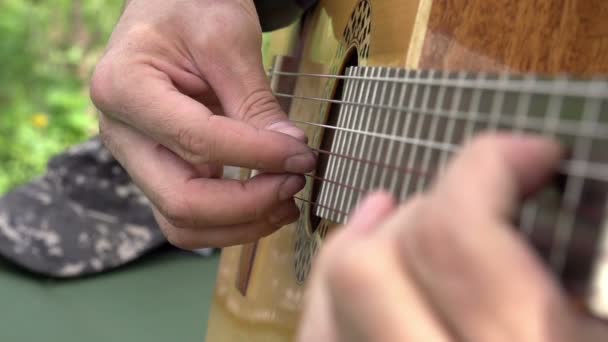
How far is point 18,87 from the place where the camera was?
9.08 ft

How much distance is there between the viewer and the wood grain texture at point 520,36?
0.62 m

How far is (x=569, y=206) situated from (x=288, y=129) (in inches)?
15.6

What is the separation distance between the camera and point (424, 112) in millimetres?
481

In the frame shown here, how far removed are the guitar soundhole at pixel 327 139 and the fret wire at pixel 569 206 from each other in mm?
369

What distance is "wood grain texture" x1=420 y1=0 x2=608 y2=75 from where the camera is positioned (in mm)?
623

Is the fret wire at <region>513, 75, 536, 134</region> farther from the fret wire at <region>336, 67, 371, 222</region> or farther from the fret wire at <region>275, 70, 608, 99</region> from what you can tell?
the fret wire at <region>336, 67, 371, 222</region>

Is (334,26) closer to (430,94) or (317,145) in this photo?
(317,145)

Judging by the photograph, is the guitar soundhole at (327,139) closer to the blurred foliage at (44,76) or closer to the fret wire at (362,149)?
the fret wire at (362,149)

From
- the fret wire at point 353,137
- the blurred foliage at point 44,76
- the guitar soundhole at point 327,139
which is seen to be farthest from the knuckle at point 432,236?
the blurred foliage at point 44,76

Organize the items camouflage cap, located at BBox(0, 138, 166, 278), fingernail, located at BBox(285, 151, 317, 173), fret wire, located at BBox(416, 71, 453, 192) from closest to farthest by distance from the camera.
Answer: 1. fret wire, located at BBox(416, 71, 453, 192)
2. fingernail, located at BBox(285, 151, 317, 173)
3. camouflage cap, located at BBox(0, 138, 166, 278)

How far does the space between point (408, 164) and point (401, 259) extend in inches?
4.5

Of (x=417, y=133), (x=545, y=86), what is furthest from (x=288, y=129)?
(x=545, y=86)

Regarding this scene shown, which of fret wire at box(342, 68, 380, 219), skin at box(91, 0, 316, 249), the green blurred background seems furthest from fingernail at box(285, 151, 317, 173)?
the green blurred background

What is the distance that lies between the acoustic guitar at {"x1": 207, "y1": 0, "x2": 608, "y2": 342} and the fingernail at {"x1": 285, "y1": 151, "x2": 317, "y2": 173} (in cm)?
2
